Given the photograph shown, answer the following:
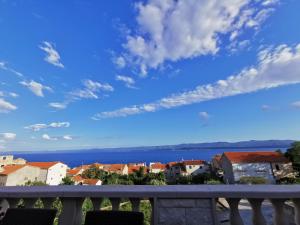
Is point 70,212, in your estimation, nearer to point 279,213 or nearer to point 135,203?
point 135,203

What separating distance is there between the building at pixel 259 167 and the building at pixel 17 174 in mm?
36749

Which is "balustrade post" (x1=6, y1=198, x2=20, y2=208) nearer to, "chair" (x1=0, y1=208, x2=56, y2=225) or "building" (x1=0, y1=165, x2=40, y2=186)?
"chair" (x1=0, y1=208, x2=56, y2=225)

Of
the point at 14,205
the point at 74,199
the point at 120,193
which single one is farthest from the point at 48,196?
the point at 120,193

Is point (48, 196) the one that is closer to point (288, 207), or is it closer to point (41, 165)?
point (288, 207)

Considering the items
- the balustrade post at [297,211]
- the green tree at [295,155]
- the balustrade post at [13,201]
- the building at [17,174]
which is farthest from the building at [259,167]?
the building at [17,174]

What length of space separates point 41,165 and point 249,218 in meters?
49.7

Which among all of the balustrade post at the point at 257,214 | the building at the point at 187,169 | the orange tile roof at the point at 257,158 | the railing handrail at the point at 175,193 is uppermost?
the railing handrail at the point at 175,193

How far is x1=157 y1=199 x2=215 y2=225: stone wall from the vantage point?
1.57 meters

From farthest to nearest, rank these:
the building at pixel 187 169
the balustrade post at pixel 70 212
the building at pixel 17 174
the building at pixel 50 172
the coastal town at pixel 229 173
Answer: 1. the building at pixel 187 169
2. the building at pixel 50 172
3. the building at pixel 17 174
4. the coastal town at pixel 229 173
5. the balustrade post at pixel 70 212

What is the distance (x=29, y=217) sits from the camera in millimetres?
1499

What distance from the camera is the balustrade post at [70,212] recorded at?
179cm

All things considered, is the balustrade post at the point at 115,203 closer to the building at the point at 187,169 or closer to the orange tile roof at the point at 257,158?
the orange tile roof at the point at 257,158

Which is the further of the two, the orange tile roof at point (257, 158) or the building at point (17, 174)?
the orange tile roof at point (257, 158)

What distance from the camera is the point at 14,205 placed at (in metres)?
1.96
